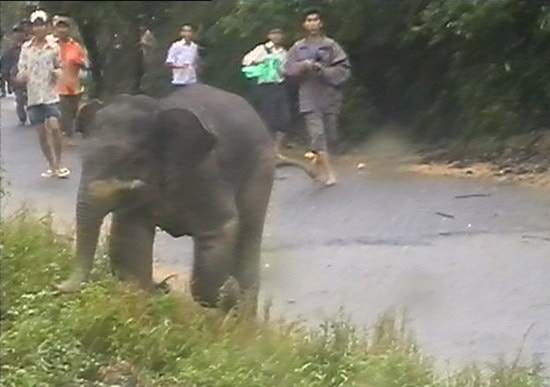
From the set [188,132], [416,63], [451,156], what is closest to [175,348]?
[188,132]

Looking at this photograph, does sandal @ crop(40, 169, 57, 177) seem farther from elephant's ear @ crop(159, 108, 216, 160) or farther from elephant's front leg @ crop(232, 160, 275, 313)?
elephant's front leg @ crop(232, 160, 275, 313)

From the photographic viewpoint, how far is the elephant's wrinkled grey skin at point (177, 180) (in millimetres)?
4918

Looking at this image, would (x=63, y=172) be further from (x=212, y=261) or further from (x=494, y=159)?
(x=494, y=159)

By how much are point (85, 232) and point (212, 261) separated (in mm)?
553

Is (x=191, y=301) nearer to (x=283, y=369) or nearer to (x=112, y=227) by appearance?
(x=112, y=227)

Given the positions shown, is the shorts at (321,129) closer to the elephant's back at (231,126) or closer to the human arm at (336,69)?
the human arm at (336,69)

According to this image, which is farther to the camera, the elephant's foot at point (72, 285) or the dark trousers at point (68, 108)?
the elephant's foot at point (72, 285)

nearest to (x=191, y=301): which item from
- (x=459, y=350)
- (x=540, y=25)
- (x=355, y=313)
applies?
(x=355, y=313)

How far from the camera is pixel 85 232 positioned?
16.4ft

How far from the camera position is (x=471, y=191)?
5.34 meters

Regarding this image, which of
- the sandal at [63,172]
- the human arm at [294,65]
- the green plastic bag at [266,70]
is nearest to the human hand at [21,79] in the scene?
the sandal at [63,172]

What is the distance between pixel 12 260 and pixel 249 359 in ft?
3.59

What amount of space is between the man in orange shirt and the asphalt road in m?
0.18

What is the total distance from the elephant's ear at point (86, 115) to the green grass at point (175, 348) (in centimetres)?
53
